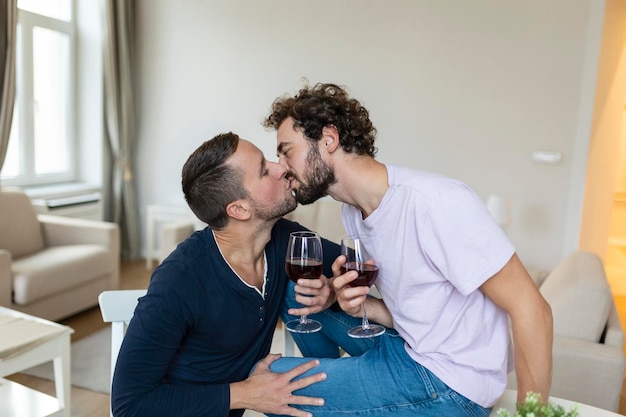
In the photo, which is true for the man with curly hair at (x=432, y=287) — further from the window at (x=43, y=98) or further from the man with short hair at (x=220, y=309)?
the window at (x=43, y=98)

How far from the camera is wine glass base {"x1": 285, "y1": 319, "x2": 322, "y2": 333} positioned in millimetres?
1501

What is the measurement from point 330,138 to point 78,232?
3048mm

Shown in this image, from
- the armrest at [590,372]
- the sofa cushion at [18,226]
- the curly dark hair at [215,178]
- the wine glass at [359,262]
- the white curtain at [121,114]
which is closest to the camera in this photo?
the wine glass at [359,262]

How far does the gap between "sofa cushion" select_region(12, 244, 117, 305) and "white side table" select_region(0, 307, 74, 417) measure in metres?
0.91

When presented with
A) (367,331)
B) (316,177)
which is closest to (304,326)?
(367,331)

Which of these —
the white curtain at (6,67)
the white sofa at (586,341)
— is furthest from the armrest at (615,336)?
the white curtain at (6,67)

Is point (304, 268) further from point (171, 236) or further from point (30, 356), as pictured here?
point (171, 236)

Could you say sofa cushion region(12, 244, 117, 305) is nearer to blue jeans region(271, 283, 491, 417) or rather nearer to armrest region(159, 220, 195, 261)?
armrest region(159, 220, 195, 261)

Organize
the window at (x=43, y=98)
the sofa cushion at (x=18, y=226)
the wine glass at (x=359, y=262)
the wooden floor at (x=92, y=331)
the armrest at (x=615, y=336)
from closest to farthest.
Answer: the wine glass at (x=359, y=262)
the armrest at (x=615, y=336)
the wooden floor at (x=92, y=331)
the sofa cushion at (x=18, y=226)
the window at (x=43, y=98)

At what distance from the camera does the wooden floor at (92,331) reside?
2599mm

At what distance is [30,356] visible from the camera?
7.04 feet

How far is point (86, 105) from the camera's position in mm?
5125

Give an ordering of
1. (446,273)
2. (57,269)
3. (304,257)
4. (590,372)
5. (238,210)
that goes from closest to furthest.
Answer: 1. (446,273)
2. (304,257)
3. (238,210)
4. (590,372)
5. (57,269)

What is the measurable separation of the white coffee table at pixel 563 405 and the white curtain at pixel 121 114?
14.6ft
